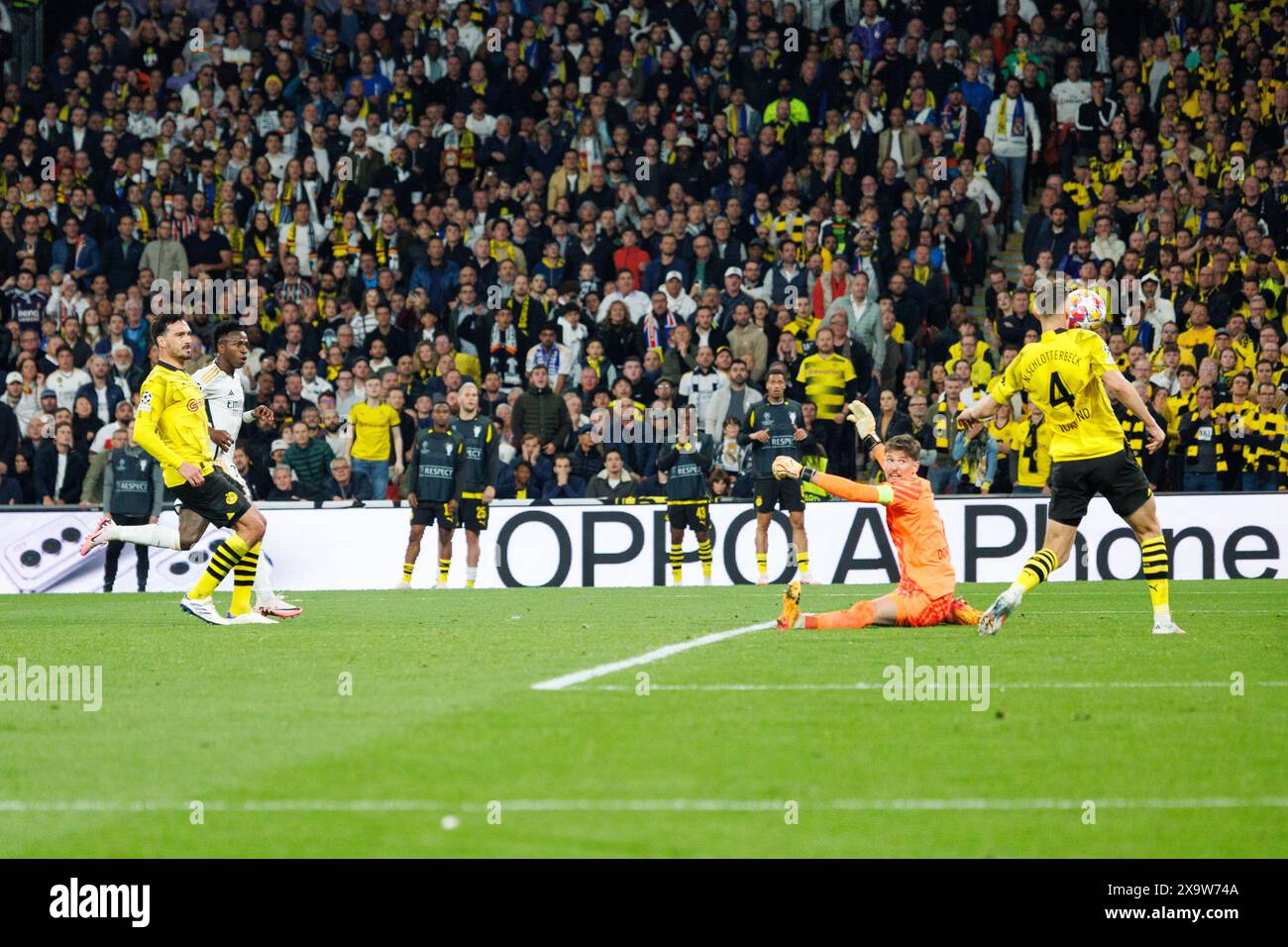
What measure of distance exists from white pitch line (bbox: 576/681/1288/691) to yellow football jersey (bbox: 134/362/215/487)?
5.38 metres

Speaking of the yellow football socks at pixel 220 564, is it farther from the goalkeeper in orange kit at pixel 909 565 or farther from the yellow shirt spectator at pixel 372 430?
the yellow shirt spectator at pixel 372 430

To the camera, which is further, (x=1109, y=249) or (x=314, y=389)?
(x=314, y=389)

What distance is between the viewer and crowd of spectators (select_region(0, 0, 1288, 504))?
70.1 ft

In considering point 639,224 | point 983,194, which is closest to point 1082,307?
point 983,194

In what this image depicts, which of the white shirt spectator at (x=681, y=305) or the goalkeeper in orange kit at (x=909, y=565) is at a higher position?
the white shirt spectator at (x=681, y=305)

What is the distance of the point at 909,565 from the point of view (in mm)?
11742

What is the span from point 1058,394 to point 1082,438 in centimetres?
33

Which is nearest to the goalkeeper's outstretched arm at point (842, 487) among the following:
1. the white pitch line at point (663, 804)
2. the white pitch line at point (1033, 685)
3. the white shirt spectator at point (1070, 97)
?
the white pitch line at point (1033, 685)

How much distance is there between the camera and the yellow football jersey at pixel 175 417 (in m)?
12.6

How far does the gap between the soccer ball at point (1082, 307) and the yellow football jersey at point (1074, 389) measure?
11cm

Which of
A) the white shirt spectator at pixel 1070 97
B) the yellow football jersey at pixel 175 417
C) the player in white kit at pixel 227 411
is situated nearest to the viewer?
the yellow football jersey at pixel 175 417

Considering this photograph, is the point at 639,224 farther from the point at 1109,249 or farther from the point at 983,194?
the point at 1109,249

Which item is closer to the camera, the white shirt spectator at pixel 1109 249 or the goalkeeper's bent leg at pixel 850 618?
the goalkeeper's bent leg at pixel 850 618

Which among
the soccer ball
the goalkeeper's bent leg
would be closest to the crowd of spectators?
the goalkeeper's bent leg
